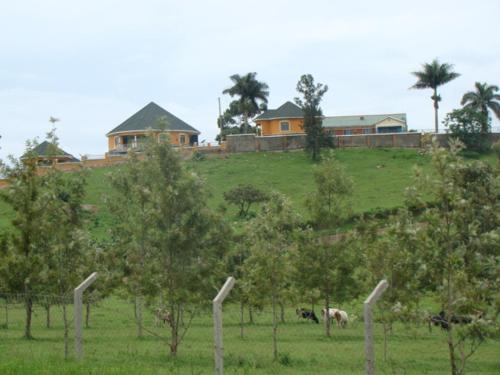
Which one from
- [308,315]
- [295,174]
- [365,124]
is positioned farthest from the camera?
[365,124]

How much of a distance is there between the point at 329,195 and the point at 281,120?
75.3 meters

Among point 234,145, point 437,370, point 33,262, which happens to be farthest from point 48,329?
point 234,145

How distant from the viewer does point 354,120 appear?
4296 inches

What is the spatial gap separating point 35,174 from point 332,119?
3435 inches

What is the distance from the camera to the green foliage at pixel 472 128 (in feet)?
273

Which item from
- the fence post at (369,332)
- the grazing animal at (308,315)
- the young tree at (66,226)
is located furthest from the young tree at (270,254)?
the grazing animal at (308,315)

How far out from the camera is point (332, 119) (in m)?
110

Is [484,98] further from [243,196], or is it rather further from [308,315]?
[308,315]

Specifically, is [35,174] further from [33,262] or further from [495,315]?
[495,315]

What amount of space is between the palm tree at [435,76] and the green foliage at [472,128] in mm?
13002

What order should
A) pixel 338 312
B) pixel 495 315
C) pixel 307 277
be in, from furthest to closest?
pixel 338 312, pixel 307 277, pixel 495 315

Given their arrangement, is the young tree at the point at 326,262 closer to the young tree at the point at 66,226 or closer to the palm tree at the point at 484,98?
the young tree at the point at 66,226

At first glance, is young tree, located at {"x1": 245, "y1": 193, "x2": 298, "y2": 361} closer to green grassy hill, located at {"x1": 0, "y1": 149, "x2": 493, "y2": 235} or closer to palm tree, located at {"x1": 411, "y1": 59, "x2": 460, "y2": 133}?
green grassy hill, located at {"x1": 0, "y1": 149, "x2": 493, "y2": 235}

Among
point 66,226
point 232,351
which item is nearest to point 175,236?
point 66,226
